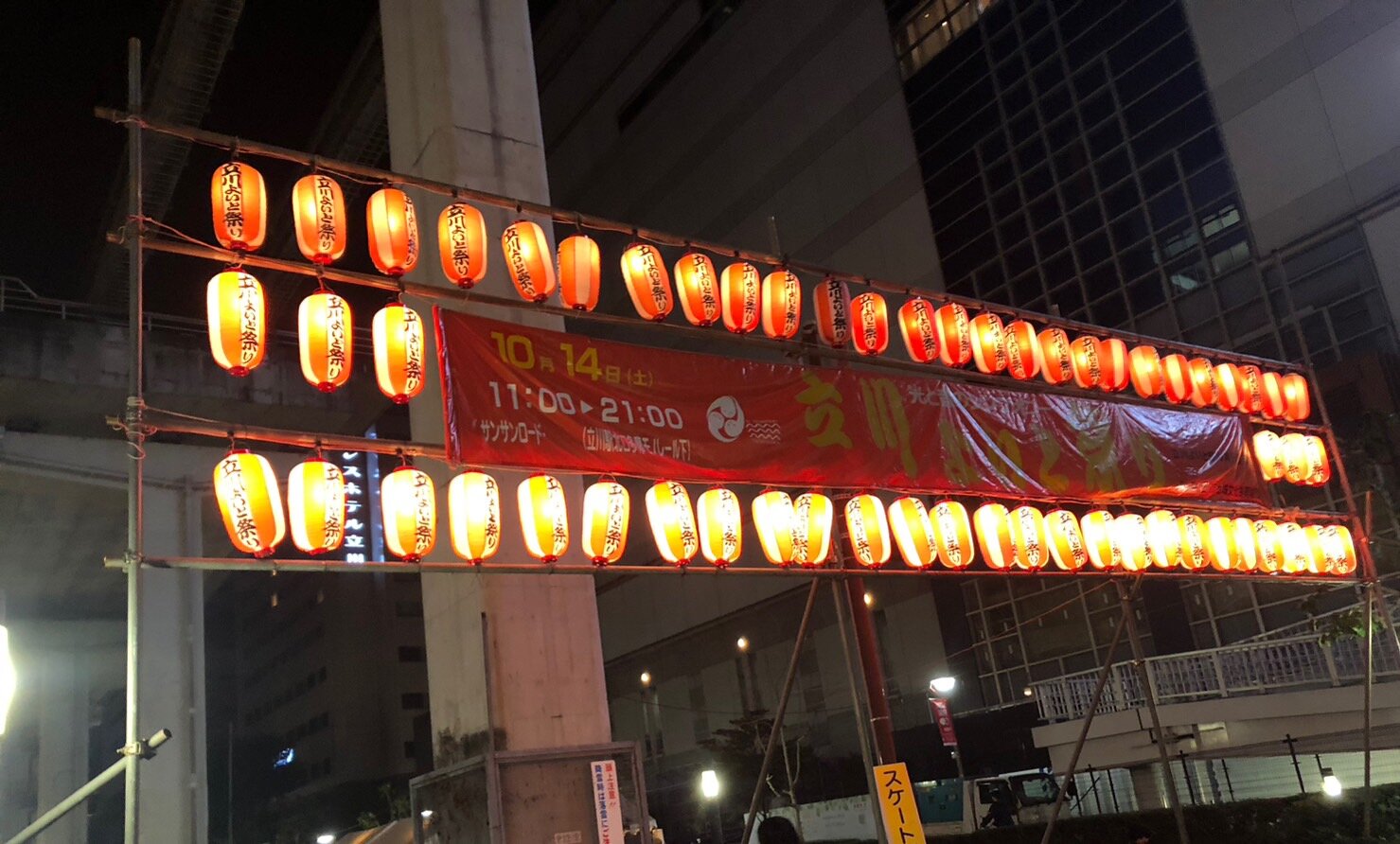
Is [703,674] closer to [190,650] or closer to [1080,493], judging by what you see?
[190,650]

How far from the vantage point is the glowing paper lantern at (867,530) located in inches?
541

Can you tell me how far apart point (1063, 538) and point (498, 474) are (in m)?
8.76

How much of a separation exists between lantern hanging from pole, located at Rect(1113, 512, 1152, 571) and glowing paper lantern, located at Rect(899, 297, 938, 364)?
13.1 feet

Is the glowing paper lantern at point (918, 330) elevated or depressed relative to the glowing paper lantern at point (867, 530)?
elevated

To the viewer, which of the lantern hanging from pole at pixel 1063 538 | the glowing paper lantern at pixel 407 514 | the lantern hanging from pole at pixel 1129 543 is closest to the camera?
the glowing paper lantern at pixel 407 514

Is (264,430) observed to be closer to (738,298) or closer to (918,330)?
(738,298)

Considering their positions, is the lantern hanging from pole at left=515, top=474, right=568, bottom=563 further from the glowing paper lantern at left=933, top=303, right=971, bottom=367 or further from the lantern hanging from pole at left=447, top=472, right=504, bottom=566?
the glowing paper lantern at left=933, top=303, right=971, bottom=367

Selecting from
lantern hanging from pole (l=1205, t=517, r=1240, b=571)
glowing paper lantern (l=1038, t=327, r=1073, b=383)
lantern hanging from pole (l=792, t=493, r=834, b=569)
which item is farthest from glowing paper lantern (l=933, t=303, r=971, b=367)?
lantern hanging from pole (l=1205, t=517, r=1240, b=571)

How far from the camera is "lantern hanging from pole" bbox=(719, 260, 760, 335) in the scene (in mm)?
14195

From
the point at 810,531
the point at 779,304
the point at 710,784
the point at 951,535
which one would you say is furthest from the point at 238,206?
the point at 710,784

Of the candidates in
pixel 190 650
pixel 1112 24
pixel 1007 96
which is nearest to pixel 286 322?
pixel 190 650

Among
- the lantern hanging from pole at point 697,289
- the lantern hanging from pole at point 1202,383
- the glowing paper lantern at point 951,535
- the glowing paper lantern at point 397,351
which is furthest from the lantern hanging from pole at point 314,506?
the lantern hanging from pole at point 1202,383

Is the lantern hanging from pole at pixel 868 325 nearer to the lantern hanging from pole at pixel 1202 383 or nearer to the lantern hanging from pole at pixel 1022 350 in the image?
the lantern hanging from pole at pixel 1022 350

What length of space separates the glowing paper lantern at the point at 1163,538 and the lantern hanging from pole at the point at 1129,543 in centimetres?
39
